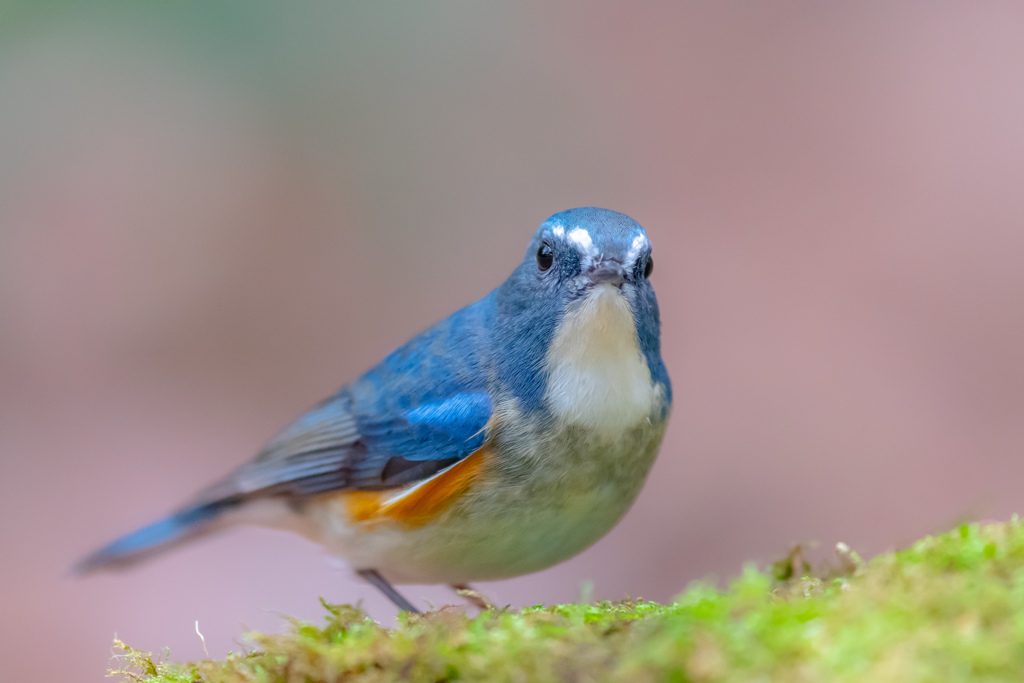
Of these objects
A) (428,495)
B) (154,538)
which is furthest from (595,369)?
(154,538)

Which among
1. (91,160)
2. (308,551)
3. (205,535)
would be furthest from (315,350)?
(205,535)

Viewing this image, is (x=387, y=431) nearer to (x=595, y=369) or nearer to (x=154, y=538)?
(x=595, y=369)

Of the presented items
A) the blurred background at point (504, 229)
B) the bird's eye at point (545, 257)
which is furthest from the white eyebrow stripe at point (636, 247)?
the blurred background at point (504, 229)

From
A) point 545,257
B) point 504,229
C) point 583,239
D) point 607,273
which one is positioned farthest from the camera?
point 504,229

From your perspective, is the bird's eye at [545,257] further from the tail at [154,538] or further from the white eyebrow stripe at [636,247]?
the tail at [154,538]

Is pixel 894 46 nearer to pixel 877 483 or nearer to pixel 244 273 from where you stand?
pixel 877 483

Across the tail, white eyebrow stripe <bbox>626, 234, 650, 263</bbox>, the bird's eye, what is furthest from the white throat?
the tail
